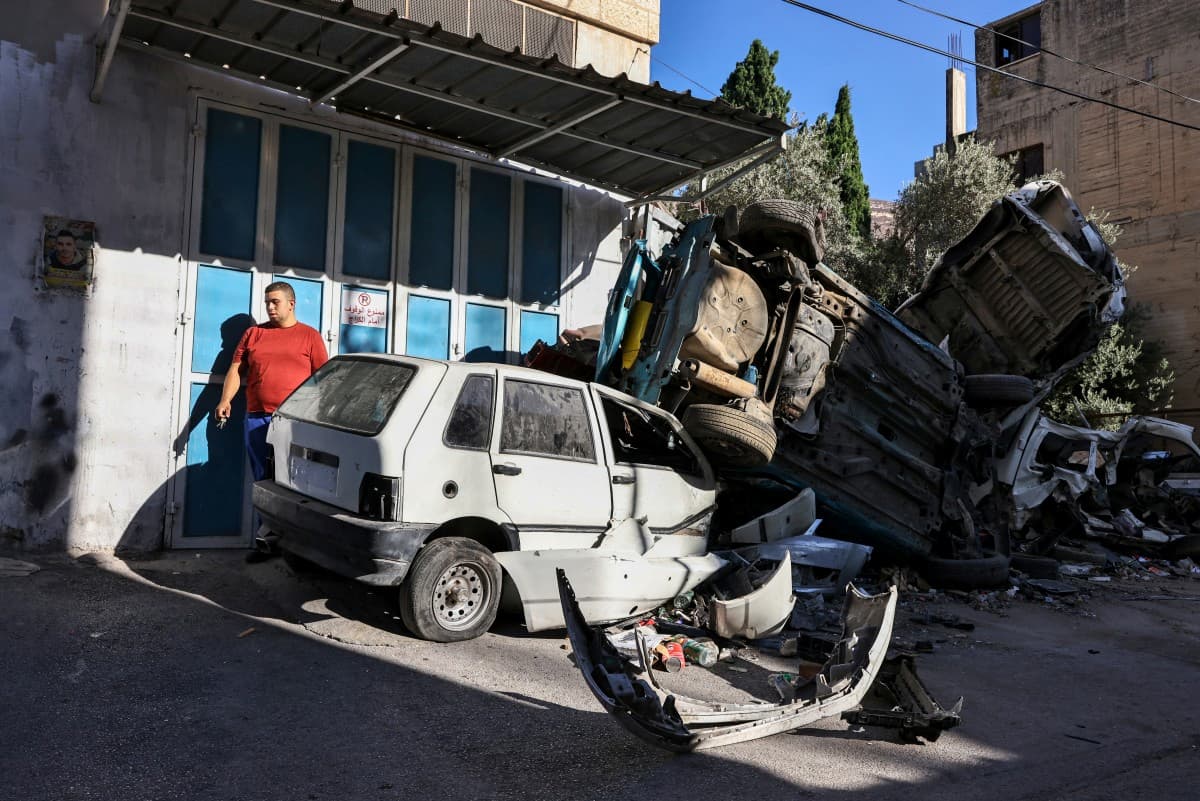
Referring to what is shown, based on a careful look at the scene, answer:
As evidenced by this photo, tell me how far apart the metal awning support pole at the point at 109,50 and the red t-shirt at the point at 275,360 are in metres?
2.09

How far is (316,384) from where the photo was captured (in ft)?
18.1

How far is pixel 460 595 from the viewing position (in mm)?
4945

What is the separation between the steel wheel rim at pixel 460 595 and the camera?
15.9ft

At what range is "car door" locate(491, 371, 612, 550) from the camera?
5.11 m

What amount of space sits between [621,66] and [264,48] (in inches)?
173

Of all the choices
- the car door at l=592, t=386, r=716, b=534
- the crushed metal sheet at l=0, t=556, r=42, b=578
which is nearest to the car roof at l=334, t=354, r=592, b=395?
the car door at l=592, t=386, r=716, b=534

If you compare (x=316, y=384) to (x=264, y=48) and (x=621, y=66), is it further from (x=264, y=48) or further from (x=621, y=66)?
(x=621, y=66)

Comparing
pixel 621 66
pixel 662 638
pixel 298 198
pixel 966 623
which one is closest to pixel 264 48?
pixel 298 198

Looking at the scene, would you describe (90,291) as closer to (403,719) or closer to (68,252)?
(68,252)

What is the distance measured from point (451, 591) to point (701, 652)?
4.96 feet

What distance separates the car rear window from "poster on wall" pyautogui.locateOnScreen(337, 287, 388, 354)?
2074 mm

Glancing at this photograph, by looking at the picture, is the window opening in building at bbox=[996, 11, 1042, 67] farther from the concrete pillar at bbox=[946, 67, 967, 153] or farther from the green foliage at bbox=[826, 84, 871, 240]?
the green foliage at bbox=[826, 84, 871, 240]

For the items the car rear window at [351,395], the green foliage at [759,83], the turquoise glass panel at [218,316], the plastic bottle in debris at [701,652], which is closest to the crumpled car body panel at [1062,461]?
the plastic bottle in debris at [701,652]

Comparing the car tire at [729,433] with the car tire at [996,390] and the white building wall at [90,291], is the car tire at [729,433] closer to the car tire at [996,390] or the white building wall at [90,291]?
the car tire at [996,390]
